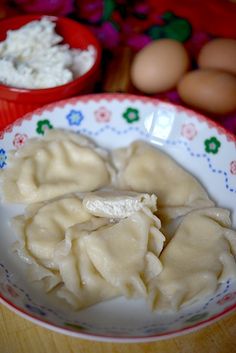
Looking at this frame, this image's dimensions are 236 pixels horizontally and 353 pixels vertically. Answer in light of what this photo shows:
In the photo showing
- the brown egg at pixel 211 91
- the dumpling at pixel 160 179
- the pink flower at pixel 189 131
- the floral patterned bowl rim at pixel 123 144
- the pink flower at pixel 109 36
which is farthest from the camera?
the pink flower at pixel 109 36

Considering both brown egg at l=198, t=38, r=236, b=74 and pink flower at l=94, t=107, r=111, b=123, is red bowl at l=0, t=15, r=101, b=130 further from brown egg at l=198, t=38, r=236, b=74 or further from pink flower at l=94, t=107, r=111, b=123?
brown egg at l=198, t=38, r=236, b=74

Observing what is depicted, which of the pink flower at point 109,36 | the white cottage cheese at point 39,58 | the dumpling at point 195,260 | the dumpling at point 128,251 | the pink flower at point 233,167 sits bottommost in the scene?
the dumpling at point 195,260

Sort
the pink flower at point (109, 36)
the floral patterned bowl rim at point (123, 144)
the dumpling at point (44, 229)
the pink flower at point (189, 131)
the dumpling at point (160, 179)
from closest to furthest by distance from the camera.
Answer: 1. the floral patterned bowl rim at point (123, 144)
2. the dumpling at point (44, 229)
3. the dumpling at point (160, 179)
4. the pink flower at point (189, 131)
5. the pink flower at point (109, 36)

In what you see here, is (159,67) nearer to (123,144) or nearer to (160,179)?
(123,144)

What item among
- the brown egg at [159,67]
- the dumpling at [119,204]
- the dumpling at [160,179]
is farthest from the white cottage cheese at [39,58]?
the dumpling at [119,204]

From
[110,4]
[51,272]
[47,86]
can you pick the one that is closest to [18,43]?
[47,86]

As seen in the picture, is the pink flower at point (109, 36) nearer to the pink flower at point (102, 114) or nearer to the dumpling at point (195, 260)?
the pink flower at point (102, 114)

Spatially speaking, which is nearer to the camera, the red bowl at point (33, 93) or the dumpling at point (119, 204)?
the dumpling at point (119, 204)
